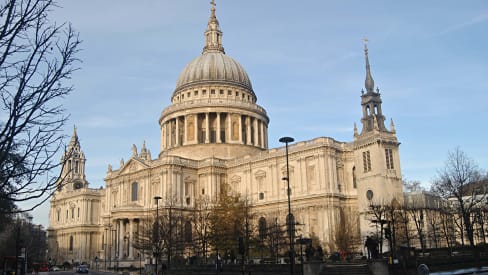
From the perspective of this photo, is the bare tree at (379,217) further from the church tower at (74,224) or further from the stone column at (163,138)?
the church tower at (74,224)

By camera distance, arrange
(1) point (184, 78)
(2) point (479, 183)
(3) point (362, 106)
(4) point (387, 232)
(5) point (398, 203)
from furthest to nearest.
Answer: (1) point (184, 78) < (3) point (362, 106) < (5) point (398, 203) < (2) point (479, 183) < (4) point (387, 232)

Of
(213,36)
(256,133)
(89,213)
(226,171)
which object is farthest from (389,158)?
(89,213)

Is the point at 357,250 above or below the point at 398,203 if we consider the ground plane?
below

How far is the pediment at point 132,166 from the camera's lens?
86.7m

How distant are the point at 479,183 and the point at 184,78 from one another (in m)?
65.0

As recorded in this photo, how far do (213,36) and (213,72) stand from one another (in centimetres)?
1366

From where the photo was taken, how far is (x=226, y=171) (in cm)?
8681

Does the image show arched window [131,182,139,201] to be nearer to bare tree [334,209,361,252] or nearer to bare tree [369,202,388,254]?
bare tree [334,209,361,252]

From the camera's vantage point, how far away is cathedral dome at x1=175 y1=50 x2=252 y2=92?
102 m

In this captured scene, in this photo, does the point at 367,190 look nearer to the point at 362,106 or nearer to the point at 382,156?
the point at 382,156

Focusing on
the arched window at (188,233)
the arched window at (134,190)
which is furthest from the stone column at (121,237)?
the arched window at (188,233)

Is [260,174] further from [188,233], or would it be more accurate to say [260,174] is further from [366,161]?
[366,161]

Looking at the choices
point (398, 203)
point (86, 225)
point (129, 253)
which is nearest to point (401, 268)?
point (398, 203)

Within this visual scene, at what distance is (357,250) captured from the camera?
67188 mm
